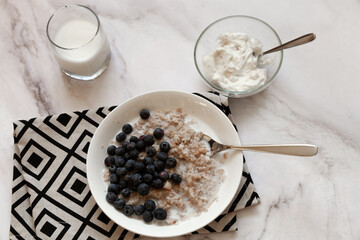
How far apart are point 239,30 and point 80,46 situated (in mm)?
516

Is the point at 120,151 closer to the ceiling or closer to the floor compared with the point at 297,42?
closer to the floor

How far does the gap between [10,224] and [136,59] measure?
0.64 m

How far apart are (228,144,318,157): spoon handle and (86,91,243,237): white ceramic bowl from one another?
0.18ft

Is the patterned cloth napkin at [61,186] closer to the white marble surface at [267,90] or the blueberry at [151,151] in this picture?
the white marble surface at [267,90]

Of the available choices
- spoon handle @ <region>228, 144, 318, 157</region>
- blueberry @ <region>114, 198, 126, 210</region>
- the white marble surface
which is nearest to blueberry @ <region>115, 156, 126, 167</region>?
blueberry @ <region>114, 198, 126, 210</region>

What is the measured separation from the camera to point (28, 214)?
1.28m

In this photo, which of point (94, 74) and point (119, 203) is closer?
point (119, 203)

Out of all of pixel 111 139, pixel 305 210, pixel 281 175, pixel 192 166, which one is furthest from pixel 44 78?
pixel 305 210

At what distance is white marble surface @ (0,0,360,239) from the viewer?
4.28 ft

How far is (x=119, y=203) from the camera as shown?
3.98 ft

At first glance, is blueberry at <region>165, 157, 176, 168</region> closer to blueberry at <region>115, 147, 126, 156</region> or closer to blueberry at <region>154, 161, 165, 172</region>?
blueberry at <region>154, 161, 165, 172</region>

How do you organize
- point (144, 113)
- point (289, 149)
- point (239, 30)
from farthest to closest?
point (239, 30) < point (144, 113) < point (289, 149)

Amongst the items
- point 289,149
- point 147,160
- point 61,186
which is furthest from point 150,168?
Answer: point 289,149

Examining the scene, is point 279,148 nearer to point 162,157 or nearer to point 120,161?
point 162,157
